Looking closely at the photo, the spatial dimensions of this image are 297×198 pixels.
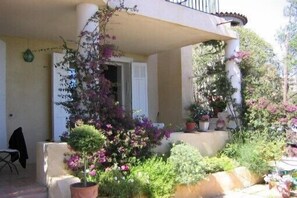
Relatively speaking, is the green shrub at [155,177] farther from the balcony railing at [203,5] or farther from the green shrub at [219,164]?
the balcony railing at [203,5]

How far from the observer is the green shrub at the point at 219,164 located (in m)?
7.10

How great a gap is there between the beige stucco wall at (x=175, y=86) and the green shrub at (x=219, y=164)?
3.20m

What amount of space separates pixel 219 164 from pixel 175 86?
421 cm

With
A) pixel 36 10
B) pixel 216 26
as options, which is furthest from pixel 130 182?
pixel 216 26

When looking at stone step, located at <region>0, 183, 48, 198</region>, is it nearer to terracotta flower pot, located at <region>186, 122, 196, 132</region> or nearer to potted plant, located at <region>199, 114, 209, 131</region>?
terracotta flower pot, located at <region>186, 122, 196, 132</region>

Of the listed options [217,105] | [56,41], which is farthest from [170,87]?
[56,41]

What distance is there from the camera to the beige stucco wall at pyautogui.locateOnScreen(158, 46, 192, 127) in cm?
1098

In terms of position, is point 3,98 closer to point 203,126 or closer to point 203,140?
point 203,140

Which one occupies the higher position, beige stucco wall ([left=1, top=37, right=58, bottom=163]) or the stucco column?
the stucco column

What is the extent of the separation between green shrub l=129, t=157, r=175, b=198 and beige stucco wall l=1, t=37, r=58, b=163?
11.3 ft

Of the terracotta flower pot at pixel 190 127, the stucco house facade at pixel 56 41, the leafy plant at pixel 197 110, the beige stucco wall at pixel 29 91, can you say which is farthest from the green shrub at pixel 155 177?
the leafy plant at pixel 197 110

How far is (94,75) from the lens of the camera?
19.3 feet

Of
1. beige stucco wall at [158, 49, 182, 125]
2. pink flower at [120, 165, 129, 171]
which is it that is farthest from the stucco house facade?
pink flower at [120, 165, 129, 171]

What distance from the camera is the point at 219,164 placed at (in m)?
7.38
